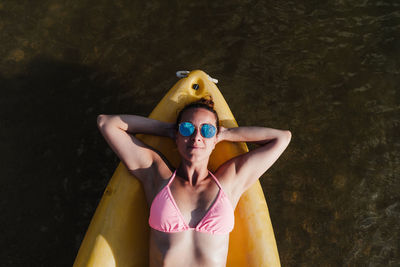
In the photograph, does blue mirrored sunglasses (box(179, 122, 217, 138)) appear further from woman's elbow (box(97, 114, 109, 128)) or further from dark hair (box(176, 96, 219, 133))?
woman's elbow (box(97, 114, 109, 128))

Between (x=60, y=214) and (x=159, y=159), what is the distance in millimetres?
1172

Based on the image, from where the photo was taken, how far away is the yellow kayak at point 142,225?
204cm

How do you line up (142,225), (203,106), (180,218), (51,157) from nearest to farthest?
(180,218) → (203,106) → (142,225) → (51,157)

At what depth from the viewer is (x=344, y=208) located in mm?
2734

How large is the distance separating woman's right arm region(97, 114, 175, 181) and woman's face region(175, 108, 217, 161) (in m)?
0.22

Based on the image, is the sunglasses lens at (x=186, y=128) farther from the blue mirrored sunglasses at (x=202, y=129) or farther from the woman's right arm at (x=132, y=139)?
the woman's right arm at (x=132, y=139)

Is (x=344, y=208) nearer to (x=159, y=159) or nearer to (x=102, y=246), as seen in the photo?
(x=159, y=159)

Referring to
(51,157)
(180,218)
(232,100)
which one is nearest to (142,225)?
(180,218)

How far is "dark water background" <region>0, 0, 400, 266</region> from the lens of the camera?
270 cm

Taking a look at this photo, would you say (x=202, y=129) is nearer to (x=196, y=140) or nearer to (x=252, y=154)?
(x=196, y=140)

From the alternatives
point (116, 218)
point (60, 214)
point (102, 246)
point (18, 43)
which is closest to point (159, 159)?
point (116, 218)

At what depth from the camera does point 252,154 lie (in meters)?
2.08

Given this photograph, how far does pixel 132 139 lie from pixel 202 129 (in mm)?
456

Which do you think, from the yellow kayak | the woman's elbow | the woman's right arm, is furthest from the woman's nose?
the woman's elbow
